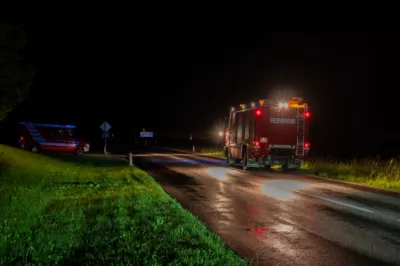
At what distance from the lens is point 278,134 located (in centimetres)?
2238

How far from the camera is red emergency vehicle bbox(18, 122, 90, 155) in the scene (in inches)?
1348

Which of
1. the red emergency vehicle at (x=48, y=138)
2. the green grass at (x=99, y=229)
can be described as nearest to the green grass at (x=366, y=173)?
the green grass at (x=99, y=229)

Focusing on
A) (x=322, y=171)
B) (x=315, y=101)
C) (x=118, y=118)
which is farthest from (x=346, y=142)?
(x=118, y=118)

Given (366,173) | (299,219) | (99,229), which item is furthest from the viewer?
(366,173)

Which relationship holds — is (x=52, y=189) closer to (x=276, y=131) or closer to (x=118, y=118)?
(x=276, y=131)

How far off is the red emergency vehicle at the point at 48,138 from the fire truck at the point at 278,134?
18.3m

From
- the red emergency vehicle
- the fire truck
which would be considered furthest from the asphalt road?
the red emergency vehicle

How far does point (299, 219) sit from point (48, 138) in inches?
1130

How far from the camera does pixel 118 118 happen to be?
131125mm

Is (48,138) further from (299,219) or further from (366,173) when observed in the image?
(299,219)

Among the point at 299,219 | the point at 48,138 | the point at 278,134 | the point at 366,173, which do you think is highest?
the point at 278,134

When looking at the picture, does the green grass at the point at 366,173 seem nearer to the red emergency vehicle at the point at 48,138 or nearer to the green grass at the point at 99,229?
the green grass at the point at 99,229

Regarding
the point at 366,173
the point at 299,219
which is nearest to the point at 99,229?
the point at 299,219

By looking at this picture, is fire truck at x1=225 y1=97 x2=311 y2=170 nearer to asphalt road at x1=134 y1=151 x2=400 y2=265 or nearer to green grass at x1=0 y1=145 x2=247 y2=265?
asphalt road at x1=134 y1=151 x2=400 y2=265
